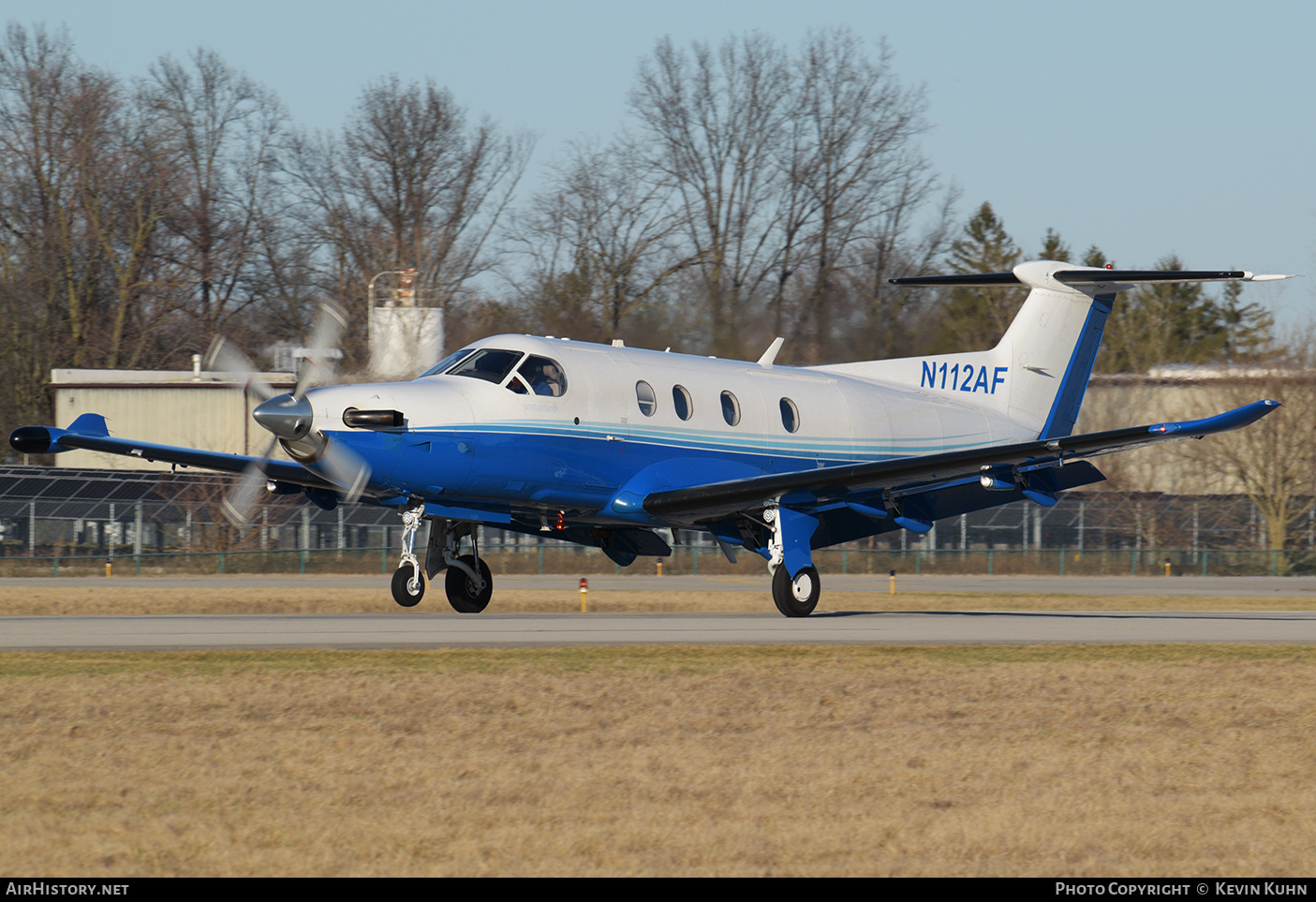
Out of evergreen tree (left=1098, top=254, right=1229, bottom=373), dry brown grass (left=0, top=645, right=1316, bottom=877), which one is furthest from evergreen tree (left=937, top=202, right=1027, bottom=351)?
dry brown grass (left=0, top=645, right=1316, bottom=877)

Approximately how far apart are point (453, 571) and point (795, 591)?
5678 mm

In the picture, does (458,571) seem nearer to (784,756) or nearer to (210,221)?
(784,756)

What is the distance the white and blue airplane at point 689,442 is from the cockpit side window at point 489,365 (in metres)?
0.03

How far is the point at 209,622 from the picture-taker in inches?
838

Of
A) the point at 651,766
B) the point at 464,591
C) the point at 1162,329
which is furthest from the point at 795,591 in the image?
the point at 1162,329

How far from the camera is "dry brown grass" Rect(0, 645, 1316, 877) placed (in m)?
7.77

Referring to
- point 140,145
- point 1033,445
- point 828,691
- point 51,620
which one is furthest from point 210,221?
point 828,691

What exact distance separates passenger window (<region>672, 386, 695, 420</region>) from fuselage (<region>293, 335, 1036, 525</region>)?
22 millimetres

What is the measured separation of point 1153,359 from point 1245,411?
144 ft

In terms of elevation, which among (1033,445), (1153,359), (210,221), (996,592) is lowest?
(996,592)

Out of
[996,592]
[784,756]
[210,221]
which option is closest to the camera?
[784,756]

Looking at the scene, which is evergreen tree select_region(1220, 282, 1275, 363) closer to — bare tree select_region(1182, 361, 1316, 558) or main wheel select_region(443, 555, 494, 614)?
bare tree select_region(1182, 361, 1316, 558)

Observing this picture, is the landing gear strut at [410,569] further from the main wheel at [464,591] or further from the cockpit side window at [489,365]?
the cockpit side window at [489,365]

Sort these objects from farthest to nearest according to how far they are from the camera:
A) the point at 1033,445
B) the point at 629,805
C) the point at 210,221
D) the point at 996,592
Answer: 1. the point at 210,221
2. the point at 996,592
3. the point at 1033,445
4. the point at 629,805
